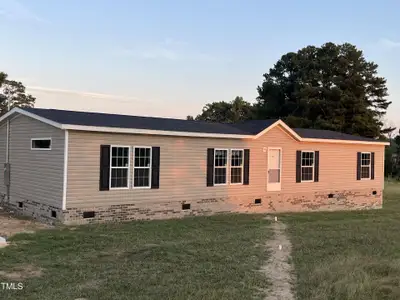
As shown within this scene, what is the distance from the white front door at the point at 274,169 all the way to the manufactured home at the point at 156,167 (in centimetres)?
4

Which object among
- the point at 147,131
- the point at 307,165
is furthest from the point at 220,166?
the point at 307,165

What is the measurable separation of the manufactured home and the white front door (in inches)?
1.5

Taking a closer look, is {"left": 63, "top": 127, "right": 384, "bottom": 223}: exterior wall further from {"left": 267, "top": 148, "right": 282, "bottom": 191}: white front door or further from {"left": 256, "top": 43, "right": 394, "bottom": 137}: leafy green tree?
{"left": 256, "top": 43, "right": 394, "bottom": 137}: leafy green tree

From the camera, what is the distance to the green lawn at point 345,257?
703 cm

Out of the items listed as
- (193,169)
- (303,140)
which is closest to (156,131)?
(193,169)

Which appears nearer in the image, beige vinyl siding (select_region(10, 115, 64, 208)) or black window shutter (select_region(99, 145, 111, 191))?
beige vinyl siding (select_region(10, 115, 64, 208))

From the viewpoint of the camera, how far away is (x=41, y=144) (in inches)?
550

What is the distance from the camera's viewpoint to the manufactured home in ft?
42.9

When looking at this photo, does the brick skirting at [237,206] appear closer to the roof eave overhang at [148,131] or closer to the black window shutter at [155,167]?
the black window shutter at [155,167]

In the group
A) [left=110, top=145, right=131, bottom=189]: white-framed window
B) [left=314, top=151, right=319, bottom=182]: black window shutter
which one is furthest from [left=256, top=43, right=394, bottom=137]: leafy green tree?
[left=110, top=145, right=131, bottom=189]: white-framed window

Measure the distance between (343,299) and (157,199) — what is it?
28.7 ft

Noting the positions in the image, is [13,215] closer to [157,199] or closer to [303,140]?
[157,199]

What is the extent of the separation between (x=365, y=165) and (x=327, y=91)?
2018 centimetres

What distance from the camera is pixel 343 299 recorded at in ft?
21.9
